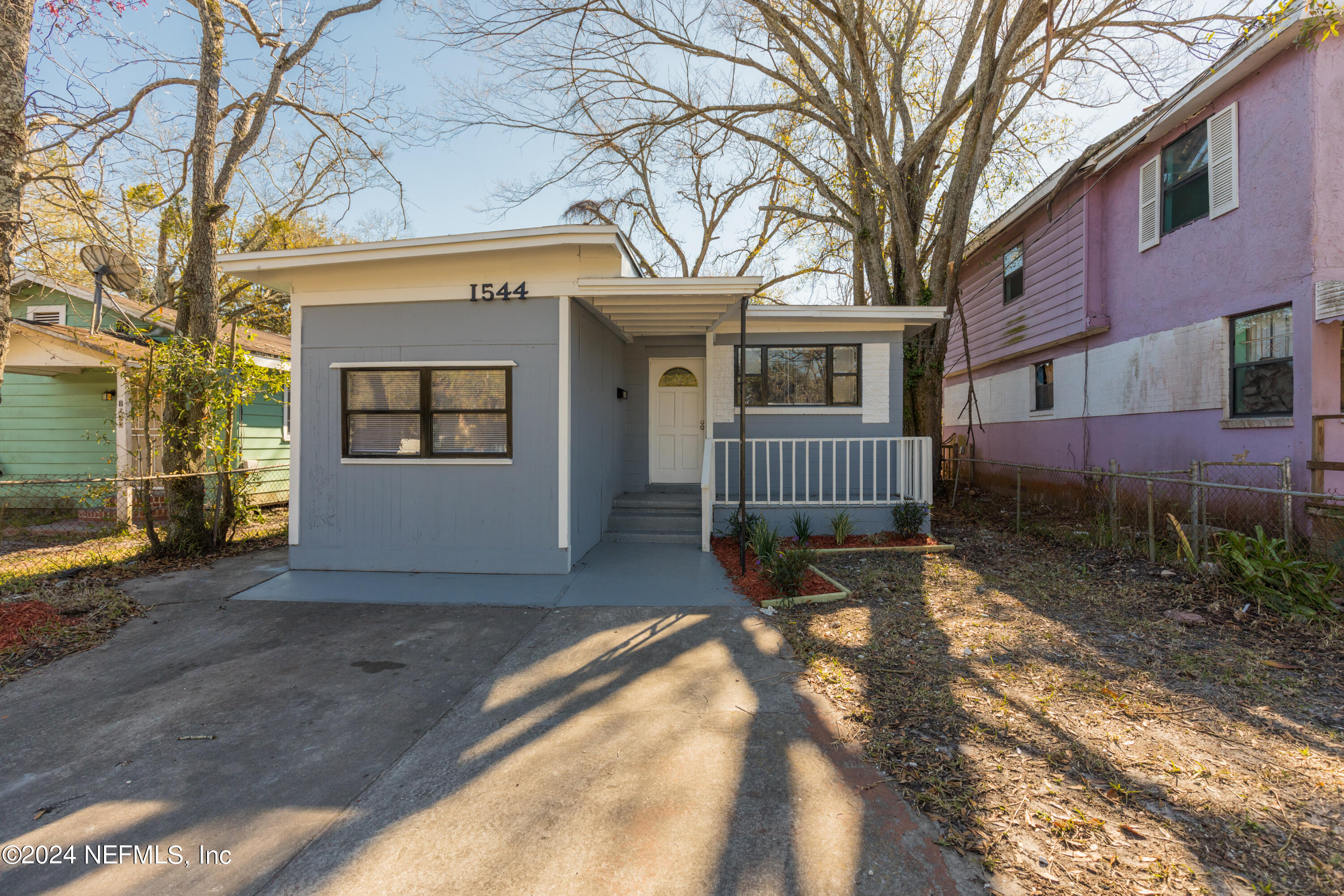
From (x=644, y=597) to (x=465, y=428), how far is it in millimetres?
2609

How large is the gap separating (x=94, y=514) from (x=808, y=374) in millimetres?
11726

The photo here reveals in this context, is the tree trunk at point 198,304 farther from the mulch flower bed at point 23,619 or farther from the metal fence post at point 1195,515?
the metal fence post at point 1195,515

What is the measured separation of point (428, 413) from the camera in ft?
20.2

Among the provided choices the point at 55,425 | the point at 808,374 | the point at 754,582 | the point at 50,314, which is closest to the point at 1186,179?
the point at 808,374

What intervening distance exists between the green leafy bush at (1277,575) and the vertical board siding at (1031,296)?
520 centimetres

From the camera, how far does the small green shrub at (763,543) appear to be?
5773mm

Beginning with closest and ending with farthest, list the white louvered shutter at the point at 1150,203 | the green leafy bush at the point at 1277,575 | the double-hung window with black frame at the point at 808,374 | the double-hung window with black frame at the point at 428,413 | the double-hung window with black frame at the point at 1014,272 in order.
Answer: the green leafy bush at the point at 1277,575
the double-hung window with black frame at the point at 428,413
the white louvered shutter at the point at 1150,203
the double-hung window with black frame at the point at 808,374
the double-hung window with black frame at the point at 1014,272

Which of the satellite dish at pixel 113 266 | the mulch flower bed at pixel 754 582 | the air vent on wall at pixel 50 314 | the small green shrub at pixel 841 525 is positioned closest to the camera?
the mulch flower bed at pixel 754 582

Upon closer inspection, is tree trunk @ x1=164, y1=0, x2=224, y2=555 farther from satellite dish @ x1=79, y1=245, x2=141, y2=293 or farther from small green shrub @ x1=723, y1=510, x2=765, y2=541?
small green shrub @ x1=723, y1=510, x2=765, y2=541

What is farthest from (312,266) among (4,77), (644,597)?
(644,597)

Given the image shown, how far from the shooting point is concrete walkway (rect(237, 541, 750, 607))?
17.2ft

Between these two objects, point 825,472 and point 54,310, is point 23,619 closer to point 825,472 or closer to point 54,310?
point 825,472

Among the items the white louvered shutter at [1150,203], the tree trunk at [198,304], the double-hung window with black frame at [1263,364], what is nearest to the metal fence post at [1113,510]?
the double-hung window with black frame at [1263,364]

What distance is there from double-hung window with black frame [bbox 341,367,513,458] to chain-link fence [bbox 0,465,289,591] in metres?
2.13
